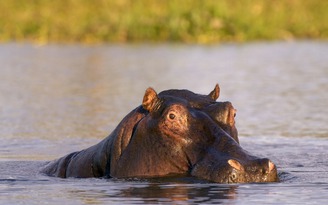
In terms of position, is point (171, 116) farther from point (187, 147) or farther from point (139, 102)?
point (139, 102)

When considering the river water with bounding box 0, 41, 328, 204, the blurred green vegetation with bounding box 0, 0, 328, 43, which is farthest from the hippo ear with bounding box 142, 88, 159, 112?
the blurred green vegetation with bounding box 0, 0, 328, 43

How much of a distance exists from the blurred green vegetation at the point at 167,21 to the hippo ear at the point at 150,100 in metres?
19.5

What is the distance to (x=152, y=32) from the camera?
28.1 metres

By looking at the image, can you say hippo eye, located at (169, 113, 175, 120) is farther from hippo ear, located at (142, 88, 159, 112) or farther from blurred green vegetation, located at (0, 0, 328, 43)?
blurred green vegetation, located at (0, 0, 328, 43)

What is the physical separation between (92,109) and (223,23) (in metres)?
14.9

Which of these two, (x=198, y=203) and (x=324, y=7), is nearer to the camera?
(x=198, y=203)

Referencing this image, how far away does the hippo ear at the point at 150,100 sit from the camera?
731 centimetres

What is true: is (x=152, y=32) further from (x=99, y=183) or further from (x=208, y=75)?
(x=99, y=183)

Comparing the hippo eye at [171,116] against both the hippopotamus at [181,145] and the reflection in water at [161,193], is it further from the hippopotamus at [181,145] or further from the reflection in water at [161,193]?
the reflection in water at [161,193]

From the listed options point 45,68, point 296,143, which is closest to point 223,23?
point 45,68

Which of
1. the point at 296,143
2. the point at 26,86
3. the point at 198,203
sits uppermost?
the point at 26,86

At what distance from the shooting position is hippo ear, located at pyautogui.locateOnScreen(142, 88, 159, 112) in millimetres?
7307

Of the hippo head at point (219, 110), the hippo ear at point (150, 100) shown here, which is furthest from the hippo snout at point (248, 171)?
the hippo ear at point (150, 100)

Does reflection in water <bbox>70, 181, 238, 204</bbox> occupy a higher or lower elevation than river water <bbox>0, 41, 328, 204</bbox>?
lower
